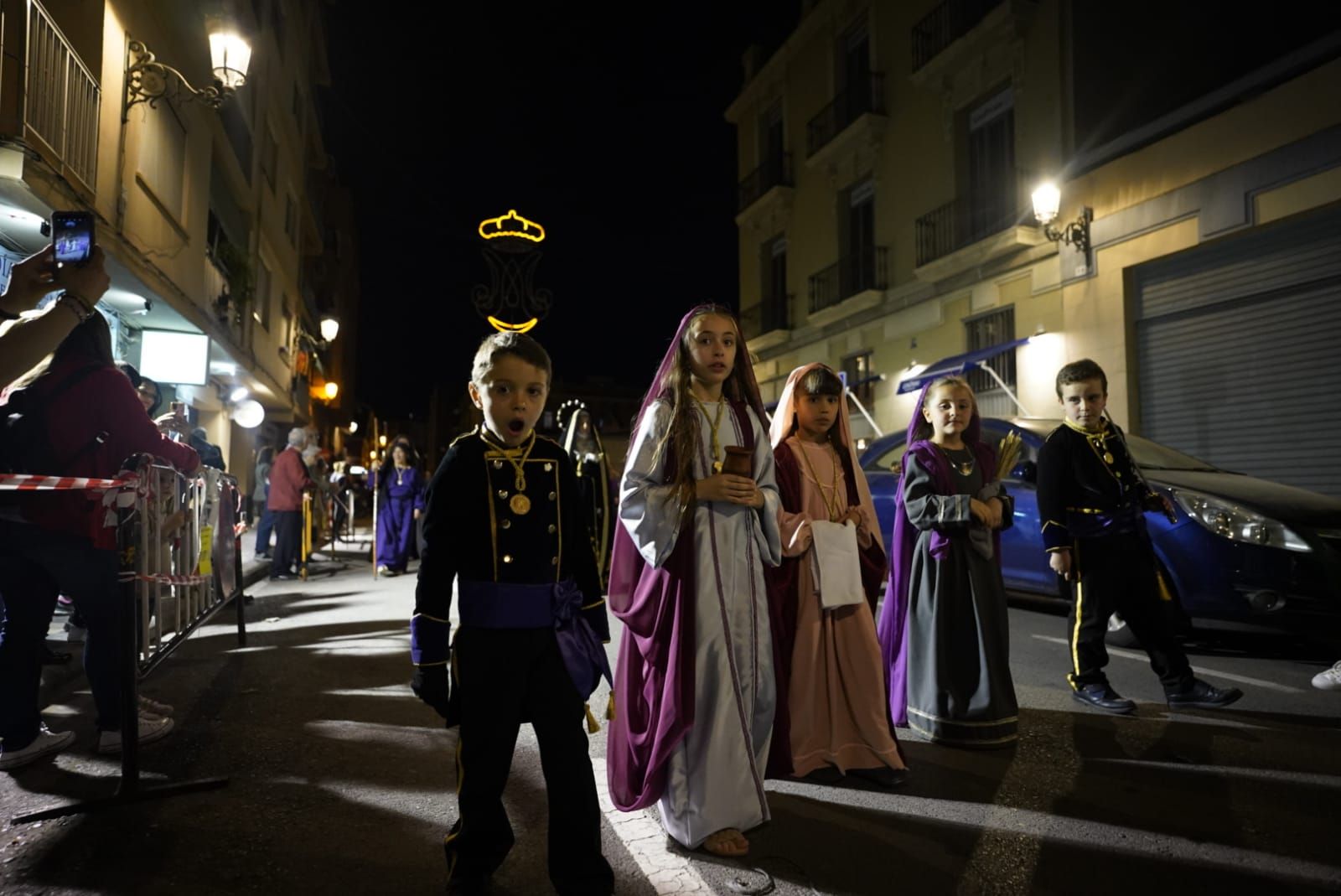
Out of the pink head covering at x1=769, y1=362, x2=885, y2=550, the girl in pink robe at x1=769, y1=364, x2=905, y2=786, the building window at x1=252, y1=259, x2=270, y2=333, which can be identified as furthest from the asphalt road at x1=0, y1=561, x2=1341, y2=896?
the building window at x1=252, y1=259, x2=270, y2=333

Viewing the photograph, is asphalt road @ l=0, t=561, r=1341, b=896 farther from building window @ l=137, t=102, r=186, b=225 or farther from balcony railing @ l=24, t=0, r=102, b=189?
building window @ l=137, t=102, r=186, b=225

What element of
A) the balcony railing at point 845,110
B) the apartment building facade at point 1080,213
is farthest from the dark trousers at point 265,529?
the balcony railing at point 845,110

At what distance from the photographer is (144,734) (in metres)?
3.82

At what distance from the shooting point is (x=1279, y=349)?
10.3 m

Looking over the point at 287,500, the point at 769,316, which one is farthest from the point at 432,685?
the point at 769,316

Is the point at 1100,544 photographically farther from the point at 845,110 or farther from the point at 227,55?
the point at 845,110

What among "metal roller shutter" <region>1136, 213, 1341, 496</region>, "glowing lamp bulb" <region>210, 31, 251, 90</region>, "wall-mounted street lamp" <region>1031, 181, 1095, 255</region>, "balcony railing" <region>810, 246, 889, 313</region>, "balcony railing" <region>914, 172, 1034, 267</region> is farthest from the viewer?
"balcony railing" <region>810, 246, 889, 313</region>

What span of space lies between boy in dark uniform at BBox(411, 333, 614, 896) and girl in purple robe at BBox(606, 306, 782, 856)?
1.34ft

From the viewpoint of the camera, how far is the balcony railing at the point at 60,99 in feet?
23.0

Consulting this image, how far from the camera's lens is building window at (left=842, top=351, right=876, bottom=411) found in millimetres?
19188

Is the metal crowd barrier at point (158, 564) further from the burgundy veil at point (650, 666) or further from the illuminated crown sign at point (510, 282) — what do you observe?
the illuminated crown sign at point (510, 282)

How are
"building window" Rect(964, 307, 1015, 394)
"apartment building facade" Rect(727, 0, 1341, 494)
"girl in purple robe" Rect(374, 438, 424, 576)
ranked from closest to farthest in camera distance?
"apartment building facade" Rect(727, 0, 1341, 494)
"girl in purple robe" Rect(374, 438, 424, 576)
"building window" Rect(964, 307, 1015, 394)

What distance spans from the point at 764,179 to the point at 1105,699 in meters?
21.7

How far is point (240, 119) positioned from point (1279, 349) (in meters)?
18.2
